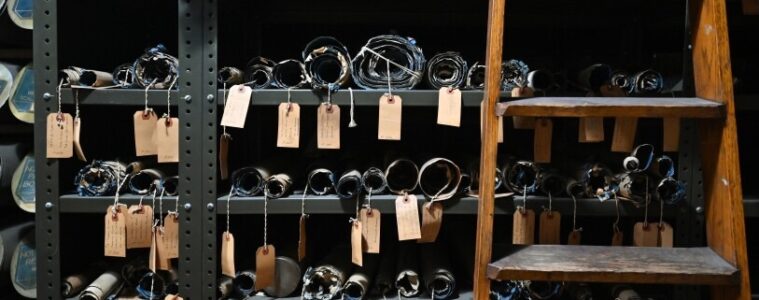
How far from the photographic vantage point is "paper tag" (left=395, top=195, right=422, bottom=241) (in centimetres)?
145

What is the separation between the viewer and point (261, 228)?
197cm

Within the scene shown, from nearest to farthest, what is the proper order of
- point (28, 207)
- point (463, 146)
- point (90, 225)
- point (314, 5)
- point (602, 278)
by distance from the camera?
point (602, 278), point (28, 207), point (90, 225), point (314, 5), point (463, 146)

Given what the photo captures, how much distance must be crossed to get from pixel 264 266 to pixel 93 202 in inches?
18.3

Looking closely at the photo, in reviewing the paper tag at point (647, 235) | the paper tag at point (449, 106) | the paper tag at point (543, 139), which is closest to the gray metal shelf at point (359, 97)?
the paper tag at point (449, 106)

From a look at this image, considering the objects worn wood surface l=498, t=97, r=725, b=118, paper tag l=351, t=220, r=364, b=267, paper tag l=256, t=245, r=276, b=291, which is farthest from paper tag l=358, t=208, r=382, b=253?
worn wood surface l=498, t=97, r=725, b=118

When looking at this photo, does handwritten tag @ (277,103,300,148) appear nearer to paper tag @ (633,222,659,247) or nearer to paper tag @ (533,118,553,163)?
paper tag @ (533,118,553,163)

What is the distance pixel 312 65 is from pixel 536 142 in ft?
1.94

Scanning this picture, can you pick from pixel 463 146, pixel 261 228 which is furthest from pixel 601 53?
pixel 261 228

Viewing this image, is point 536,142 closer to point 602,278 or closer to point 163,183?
point 602,278

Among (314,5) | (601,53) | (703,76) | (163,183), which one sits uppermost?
(314,5)

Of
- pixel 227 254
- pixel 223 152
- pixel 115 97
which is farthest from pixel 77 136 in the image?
pixel 227 254

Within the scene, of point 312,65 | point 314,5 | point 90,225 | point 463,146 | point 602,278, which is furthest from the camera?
point 463,146

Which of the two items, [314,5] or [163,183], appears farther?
[314,5]

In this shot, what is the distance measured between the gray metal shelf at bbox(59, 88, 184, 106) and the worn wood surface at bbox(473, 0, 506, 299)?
78 centimetres
